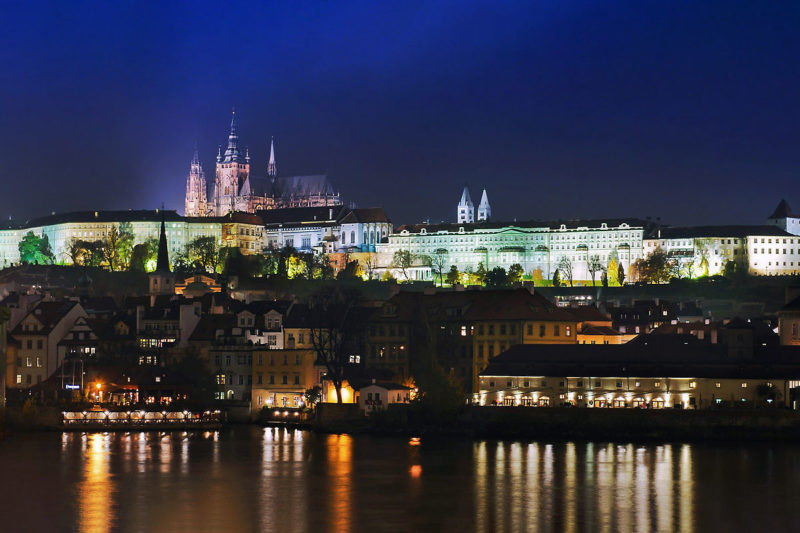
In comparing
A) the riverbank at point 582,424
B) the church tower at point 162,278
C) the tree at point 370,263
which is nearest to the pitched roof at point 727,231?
the tree at point 370,263

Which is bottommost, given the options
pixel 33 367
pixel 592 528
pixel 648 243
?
pixel 592 528

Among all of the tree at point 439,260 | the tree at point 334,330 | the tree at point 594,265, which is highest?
the tree at point 439,260

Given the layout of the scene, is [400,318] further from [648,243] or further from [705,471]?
[648,243]

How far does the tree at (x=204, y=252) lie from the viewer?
6265 inches

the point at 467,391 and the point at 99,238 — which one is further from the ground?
the point at 99,238

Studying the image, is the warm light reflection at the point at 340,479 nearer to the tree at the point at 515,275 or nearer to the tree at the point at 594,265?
the tree at the point at 515,275

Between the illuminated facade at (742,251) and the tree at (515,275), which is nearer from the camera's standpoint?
the tree at (515,275)

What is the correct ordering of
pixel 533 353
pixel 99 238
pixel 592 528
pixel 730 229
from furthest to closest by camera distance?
pixel 99 238 < pixel 730 229 < pixel 533 353 < pixel 592 528

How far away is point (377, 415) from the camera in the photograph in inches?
2271

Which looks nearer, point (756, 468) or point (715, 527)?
point (715, 527)

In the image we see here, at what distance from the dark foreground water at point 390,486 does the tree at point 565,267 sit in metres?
114

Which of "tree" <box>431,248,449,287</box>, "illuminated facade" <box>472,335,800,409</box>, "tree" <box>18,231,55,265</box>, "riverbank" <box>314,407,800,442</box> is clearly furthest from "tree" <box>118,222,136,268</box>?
"riverbank" <box>314,407,800,442</box>

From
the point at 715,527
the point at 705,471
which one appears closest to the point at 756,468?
the point at 705,471

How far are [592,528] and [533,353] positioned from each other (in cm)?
2343
